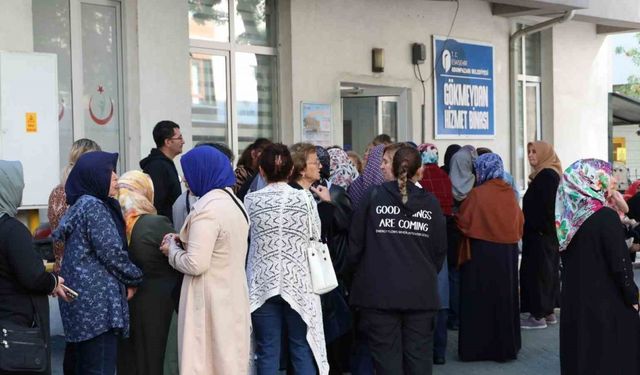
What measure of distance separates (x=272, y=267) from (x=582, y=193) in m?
2.13

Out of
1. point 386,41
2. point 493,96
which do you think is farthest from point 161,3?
point 493,96

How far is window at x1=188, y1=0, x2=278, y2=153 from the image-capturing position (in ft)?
34.0

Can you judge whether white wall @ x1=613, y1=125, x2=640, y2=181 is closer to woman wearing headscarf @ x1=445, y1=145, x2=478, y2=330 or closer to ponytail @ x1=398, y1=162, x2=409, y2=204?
woman wearing headscarf @ x1=445, y1=145, x2=478, y2=330

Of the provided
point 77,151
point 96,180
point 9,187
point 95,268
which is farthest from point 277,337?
point 77,151

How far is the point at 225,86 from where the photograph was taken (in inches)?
422

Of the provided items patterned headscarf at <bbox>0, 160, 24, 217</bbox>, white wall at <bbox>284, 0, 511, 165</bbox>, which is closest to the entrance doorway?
white wall at <bbox>284, 0, 511, 165</bbox>

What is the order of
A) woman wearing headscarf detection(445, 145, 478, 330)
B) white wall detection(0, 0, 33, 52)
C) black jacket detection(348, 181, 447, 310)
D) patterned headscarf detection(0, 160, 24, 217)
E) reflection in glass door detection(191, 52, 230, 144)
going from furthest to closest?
reflection in glass door detection(191, 52, 230, 144) → woman wearing headscarf detection(445, 145, 478, 330) → white wall detection(0, 0, 33, 52) → black jacket detection(348, 181, 447, 310) → patterned headscarf detection(0, 160, 24, 217)

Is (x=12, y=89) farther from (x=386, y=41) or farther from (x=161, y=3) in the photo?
(x=386, y=41)

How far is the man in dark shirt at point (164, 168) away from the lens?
7.77 metres

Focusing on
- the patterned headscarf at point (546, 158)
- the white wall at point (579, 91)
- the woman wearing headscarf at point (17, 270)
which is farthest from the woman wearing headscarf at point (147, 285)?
the white wall at point (579, 91)

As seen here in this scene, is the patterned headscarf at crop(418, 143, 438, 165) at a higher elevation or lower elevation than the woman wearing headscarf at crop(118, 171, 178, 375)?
higher

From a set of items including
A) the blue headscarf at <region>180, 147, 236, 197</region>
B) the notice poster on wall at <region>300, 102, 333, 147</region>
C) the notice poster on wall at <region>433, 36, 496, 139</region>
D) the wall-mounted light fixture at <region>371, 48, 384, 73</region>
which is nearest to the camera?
the blue headscarf at <region>180, 147, 236, 197</region>

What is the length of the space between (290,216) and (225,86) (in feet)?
17.2

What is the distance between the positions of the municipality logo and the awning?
18.6ft
